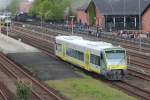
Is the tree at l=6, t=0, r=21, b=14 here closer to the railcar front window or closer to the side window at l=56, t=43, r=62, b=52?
the side window at l=56, t=43, r=62, b=52

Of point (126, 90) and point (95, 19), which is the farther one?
point (95, 19)

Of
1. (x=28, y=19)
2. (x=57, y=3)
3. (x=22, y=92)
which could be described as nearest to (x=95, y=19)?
(x=57, y=3)

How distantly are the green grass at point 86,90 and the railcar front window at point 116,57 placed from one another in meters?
1.74

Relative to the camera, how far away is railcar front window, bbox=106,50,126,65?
36000 mm

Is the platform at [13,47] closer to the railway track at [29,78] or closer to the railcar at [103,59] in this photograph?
the railway track at [29,78]

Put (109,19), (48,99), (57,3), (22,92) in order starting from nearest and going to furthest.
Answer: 1. (22,92)
2. (48,99)
3. (109,19)
4. (57,3)

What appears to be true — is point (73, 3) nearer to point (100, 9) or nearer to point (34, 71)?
point (100, 9)

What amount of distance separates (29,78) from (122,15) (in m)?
49.5

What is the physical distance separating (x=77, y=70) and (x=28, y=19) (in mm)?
80361

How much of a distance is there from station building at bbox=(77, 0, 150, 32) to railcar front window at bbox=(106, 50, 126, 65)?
43.4 metres

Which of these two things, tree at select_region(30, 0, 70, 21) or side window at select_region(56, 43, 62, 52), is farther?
tree at select_region(30, 0, 70, 21)

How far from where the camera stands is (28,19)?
4744 inches

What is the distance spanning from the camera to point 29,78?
37.8 metres

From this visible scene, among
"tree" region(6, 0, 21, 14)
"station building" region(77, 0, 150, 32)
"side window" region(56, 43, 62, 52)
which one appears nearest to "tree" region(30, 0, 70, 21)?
"station building" region(77, 0, 150, 32)
